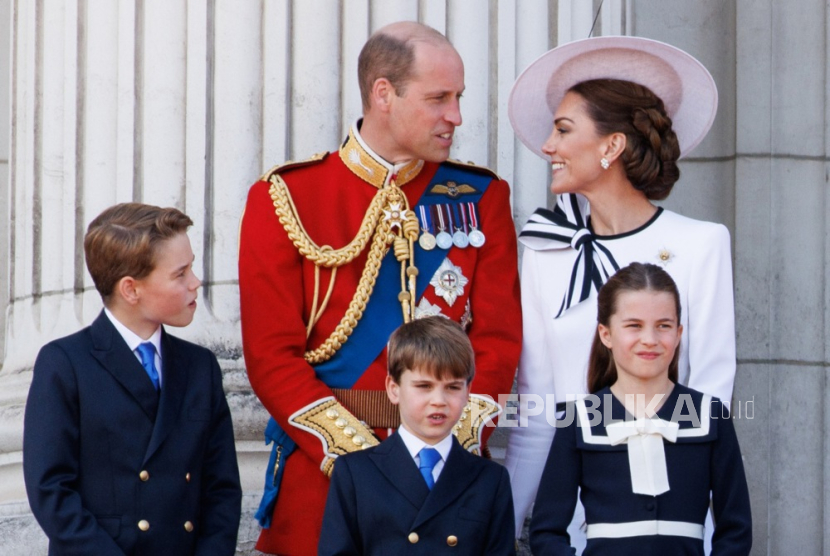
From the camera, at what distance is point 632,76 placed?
4.72 meters

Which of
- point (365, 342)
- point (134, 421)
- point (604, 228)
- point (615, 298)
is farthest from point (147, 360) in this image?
point (604, 228)

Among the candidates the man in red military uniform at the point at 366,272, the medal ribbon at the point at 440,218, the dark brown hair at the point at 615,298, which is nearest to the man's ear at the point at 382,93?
the man in red military uniform at the point at 366,272

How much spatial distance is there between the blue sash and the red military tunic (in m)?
0.02

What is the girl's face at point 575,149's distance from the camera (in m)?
4.63

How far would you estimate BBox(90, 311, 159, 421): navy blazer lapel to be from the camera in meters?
4.09

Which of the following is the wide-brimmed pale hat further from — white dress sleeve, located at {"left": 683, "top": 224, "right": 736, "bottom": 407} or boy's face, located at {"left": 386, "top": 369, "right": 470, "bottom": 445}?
boy's face, located at {"left": 386, "top": 369, "right": 470, "bottom": 445}

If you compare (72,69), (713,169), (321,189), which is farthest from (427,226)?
(713,169)

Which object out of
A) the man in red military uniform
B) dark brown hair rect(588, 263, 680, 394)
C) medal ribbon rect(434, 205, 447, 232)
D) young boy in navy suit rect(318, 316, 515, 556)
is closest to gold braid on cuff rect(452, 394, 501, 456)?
the man in red military uniform

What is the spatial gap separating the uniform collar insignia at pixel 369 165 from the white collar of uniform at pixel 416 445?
0.85 m

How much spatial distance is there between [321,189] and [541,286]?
2.24 ft

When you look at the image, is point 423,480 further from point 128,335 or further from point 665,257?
point 665,257

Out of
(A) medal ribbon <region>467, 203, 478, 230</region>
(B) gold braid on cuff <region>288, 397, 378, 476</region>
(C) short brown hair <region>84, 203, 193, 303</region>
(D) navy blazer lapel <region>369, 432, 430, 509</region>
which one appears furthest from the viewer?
(A) medal ribbon <region>467, 203, 478, 230</region>

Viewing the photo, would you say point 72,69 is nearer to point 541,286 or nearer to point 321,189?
point 321,189

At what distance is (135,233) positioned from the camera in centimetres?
418
